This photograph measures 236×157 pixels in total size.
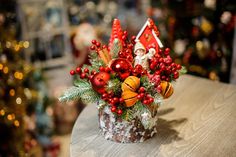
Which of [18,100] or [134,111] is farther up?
[134,111]

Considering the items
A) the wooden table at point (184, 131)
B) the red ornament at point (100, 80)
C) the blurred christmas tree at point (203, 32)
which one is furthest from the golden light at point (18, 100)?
the red ornament at point (100, 80)

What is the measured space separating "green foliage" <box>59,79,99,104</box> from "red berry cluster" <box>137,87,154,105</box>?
0.15m

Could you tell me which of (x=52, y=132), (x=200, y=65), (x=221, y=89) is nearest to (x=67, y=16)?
(x=52, y=132)

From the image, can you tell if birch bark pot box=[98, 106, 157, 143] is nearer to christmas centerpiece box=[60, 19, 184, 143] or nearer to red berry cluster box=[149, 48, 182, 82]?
christmas centerpiece box=[60, 19, 184, 143]

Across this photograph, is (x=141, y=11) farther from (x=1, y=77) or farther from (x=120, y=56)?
(x=120, y=56)

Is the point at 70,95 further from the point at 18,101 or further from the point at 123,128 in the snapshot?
the point at 18,101

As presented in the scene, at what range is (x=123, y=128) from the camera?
3.78ft

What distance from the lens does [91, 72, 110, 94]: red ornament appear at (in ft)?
3.52

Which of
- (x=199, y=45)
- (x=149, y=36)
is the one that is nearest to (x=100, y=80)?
(x=149, y=36)

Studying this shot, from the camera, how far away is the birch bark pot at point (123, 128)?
114 centimetres

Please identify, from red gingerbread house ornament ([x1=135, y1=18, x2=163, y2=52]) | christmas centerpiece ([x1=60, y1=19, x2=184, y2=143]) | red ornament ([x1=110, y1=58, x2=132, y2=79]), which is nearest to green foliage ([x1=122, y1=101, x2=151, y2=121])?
christmas centerpiece ([x1=60, y1=19, x2=184, y2=143])

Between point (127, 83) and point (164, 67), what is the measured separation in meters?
0.16

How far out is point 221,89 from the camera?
1560 mm

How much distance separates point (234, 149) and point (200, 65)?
4.79 feet
